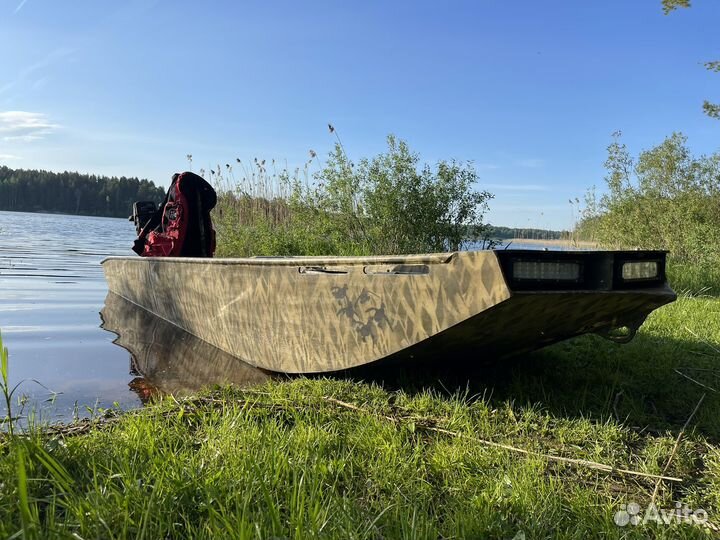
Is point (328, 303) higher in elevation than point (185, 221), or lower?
lower

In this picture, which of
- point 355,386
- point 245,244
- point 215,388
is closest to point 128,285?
point 245,244

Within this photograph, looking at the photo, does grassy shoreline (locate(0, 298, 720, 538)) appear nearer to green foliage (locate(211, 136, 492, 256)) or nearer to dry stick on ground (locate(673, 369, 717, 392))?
dry stick on ground (locate(673, 369, 717, 392))

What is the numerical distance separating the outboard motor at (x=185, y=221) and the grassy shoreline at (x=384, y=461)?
3461 millimetres

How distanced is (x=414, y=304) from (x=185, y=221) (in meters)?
4.44

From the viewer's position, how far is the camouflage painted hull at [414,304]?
2641 millimetres

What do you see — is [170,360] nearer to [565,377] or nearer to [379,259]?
[379,259]

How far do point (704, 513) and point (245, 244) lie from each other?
1021 cm

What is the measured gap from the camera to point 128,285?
812cm

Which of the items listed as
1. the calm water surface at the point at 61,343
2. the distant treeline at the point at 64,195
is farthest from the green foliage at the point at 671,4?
the distant treeline at the point at 64,195

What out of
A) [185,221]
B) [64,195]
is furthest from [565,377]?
[64,195]

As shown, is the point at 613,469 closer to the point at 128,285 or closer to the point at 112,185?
the point at 128,285

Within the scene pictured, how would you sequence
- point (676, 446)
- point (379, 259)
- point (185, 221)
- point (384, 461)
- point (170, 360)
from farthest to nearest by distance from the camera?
1. point (185, 221)
2. point (170, 360)
3. point (379, 259)
4. point (676, 446)
5. point (384, 461)

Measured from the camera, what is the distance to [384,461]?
232 cm

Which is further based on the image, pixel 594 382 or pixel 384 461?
pixel 594 382
